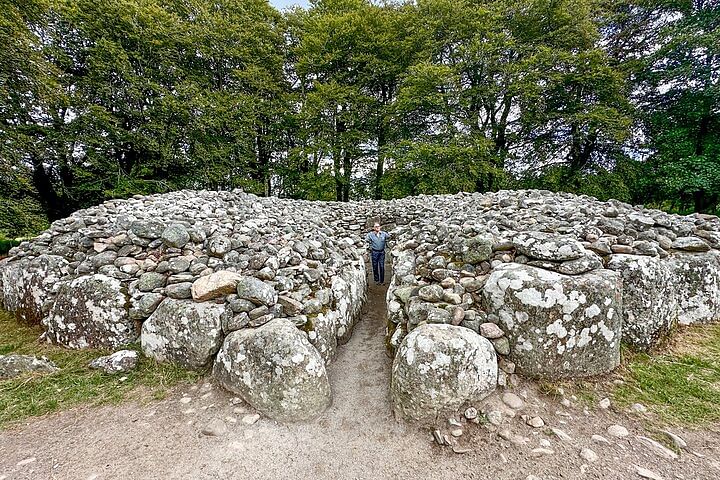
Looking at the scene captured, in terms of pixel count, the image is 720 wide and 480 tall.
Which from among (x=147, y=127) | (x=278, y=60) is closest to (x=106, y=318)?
(x=147, y=127)

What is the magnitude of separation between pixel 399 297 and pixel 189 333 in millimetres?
2822

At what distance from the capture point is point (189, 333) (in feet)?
12.2

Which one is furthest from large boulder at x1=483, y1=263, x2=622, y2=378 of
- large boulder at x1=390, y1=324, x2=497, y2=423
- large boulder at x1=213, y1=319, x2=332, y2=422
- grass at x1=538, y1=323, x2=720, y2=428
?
large boulder at x1=213, y1=319, x2=332, y2=422

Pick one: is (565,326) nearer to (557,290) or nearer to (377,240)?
(557,290)

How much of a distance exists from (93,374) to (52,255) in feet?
9.22

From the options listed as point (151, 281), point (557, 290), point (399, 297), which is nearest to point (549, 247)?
point (557, 290)

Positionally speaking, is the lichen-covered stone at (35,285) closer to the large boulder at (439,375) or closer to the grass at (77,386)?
the grass at (77,386)

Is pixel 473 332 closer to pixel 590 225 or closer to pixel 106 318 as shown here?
pixel 590 225

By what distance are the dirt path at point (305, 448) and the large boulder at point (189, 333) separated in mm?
480

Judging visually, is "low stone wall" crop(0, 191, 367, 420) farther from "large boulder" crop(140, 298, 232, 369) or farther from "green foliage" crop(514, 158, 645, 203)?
A: "green foliage" crop(514, 158, 645, 203)

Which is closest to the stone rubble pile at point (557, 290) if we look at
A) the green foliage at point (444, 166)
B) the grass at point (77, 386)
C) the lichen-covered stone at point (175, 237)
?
the grass at point (77, 386)

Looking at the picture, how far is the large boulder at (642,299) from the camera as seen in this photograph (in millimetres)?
3910

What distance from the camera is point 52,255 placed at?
520 centimetres

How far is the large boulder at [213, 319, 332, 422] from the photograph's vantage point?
3236 mm
